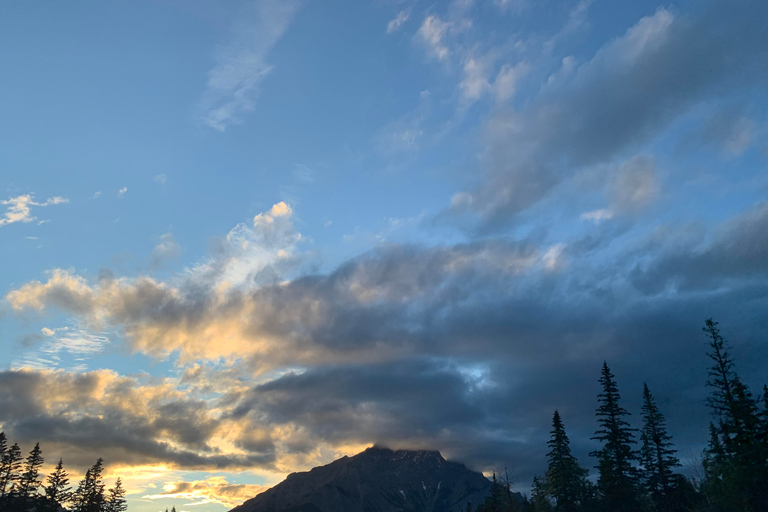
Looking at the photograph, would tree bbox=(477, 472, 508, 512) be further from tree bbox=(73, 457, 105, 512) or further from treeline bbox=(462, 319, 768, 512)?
tree bbox=(73, 457, 105, 512)

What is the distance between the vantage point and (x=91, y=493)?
293 ft

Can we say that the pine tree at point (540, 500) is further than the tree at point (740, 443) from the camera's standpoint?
Yes

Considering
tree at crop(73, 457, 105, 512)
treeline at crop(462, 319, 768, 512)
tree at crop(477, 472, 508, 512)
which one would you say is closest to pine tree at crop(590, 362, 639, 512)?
treeline at crop(462, 319, 768, 512)

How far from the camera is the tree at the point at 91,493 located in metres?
87.9

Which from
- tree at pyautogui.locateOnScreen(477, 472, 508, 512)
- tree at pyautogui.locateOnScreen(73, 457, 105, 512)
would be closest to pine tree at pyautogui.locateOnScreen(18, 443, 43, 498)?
tree at pyautogui.locateOnScreen(73, 457, 105, 512)

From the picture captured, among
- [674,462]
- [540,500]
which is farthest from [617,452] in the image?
[540,500]

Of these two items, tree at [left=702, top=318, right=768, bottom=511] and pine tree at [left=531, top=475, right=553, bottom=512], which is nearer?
tree at [left=702, top=318, right=768, bottom=511]

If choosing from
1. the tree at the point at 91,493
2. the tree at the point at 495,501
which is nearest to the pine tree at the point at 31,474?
the tree at the point at 91,493

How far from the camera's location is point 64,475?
3504 inches

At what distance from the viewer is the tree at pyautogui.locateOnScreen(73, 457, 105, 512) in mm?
87875

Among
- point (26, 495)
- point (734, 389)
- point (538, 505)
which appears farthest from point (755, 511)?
point (26, 495)

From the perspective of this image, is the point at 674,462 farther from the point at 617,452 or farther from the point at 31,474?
the point at 31,474

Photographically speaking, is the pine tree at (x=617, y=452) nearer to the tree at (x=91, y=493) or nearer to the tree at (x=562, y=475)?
the tree at (x=562, y=475)

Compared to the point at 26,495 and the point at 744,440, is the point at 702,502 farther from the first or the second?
the point at 26,495
